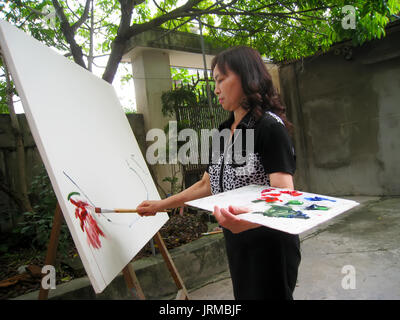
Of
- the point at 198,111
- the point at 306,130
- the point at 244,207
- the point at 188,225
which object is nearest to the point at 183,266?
the point at 188,225

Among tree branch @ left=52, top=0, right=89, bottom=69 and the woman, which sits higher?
tree branch @ left=52, top=0, right=89, bottom=69

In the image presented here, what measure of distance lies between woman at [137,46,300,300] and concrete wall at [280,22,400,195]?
177 inches

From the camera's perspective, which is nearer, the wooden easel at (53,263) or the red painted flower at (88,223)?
the red painted flower at (88,223)

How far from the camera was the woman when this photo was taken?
3.05 ft

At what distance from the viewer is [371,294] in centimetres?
205

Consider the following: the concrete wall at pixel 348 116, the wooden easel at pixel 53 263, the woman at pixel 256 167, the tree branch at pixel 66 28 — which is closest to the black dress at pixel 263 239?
the woman at pixel 256 167

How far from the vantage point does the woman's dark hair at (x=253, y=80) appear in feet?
3.37

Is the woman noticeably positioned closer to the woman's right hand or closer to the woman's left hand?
the woman's left hand

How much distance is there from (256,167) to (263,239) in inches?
9.6
